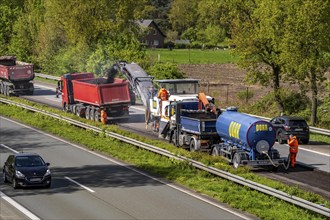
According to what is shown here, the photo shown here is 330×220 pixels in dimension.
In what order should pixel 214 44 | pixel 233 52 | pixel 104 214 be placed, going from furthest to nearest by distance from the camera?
1. pixel 214 44
2. pixel 233 52
3. pixel 104 214

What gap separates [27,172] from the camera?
2741 centimetres

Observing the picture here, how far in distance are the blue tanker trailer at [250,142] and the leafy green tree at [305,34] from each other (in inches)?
501

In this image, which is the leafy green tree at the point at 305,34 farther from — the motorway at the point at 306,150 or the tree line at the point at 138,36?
the motorway at the point at 306,150

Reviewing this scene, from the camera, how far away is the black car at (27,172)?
27.4 meters

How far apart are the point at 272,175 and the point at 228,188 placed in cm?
→ 447

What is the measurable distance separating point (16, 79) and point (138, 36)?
17.0 meters

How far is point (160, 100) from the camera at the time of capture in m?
41.1

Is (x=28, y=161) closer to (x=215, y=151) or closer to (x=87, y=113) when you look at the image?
(x=215, y=151)

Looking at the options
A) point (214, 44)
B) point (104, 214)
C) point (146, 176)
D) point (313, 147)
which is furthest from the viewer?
point (214, 44)

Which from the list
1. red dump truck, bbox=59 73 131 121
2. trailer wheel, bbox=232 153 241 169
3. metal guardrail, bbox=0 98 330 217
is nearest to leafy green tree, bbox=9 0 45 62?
red dump truck, bbox=59 73 131 121

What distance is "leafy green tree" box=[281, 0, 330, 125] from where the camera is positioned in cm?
4281

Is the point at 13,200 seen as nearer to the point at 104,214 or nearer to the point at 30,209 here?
the point at 30,209

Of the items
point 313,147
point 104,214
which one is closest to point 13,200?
point 104,214

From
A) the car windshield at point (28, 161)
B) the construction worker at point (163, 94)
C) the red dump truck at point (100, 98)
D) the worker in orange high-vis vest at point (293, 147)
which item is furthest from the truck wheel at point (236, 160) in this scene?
the red dump truck at point (100, 98)
